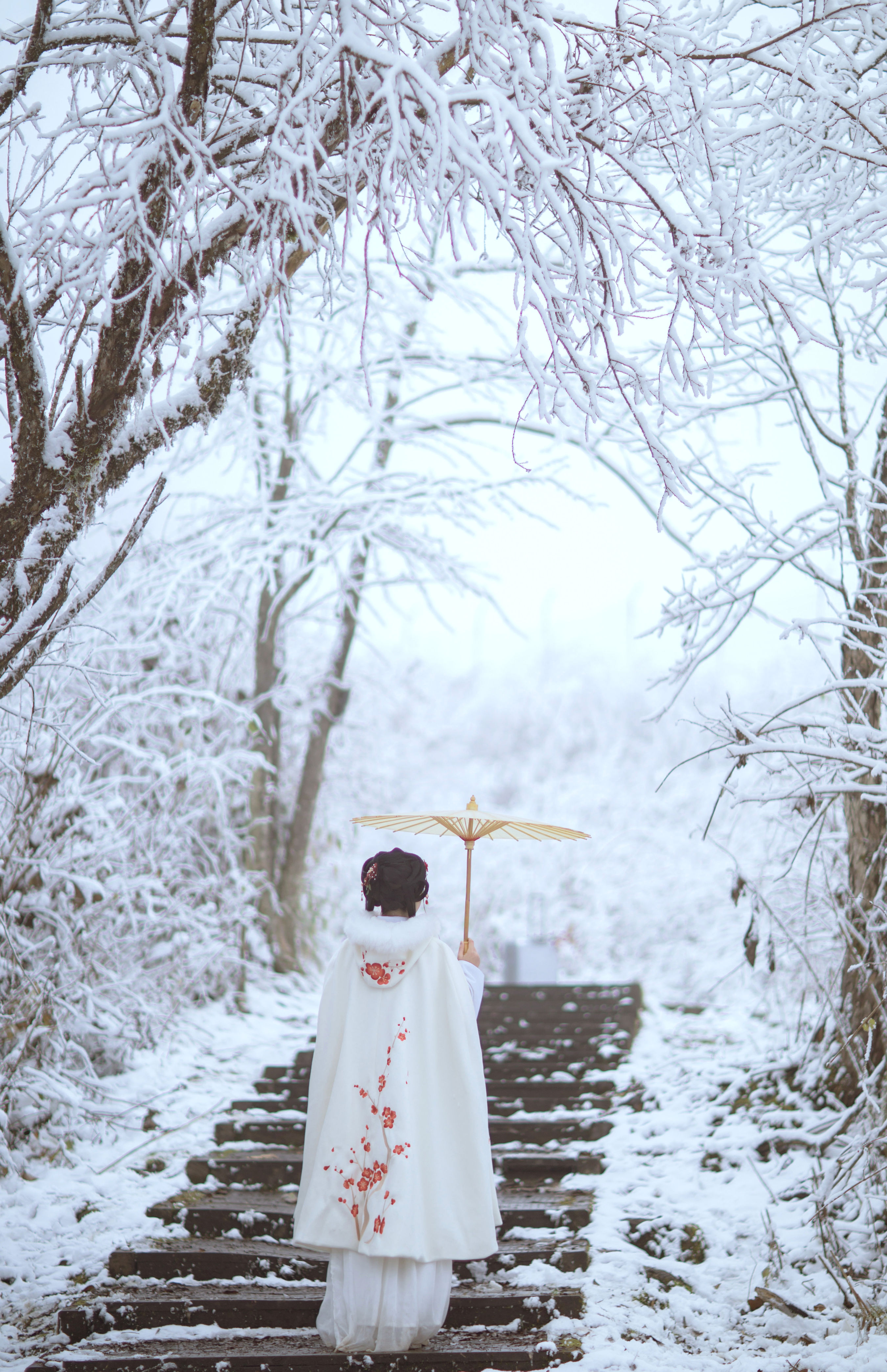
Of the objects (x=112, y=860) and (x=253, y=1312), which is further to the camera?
(x=112, y=860)

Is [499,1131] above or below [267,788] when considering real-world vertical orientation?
below

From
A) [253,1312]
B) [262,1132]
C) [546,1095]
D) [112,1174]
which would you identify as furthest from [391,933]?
[546,1095]

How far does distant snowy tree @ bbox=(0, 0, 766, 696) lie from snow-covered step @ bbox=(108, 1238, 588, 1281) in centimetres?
218

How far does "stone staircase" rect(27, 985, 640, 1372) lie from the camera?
10.3 feet

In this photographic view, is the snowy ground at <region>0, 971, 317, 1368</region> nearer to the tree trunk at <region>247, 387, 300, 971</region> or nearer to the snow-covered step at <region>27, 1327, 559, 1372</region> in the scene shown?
the snow-covered step at <region>27, 1327, 559, 1372</region>

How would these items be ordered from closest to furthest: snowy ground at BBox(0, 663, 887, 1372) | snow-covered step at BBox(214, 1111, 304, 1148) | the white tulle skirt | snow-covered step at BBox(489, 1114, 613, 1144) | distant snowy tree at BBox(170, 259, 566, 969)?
the white tulle skirt
snowy ground at BBox(0, 663, 887, 1372)
snow-covered step at BBox(489, 1114, 613, 1144)
snow-covered step at BBox(214, 1111, 304, 1148)
distant snowy tree at BBox(170, 259, 566, 969)

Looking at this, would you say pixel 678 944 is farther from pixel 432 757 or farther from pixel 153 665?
pixel 153 665

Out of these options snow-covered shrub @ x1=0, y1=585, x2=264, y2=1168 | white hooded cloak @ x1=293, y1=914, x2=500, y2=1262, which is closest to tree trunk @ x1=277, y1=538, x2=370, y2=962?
snow-covered shrub @ x1=0, y1=585, x2=264, y2=1168

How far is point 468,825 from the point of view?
12.5ft

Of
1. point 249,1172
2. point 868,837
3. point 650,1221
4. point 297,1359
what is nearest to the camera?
point 297,1359

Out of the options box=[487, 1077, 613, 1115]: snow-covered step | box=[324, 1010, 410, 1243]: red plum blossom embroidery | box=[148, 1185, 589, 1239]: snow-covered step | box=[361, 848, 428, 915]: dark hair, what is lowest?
box=[148, 1185, 589, 1239]: snow-covered step

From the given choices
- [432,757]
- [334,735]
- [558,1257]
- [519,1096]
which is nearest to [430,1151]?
[558,1257]

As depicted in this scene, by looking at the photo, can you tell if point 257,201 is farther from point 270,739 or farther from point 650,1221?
point 270,739

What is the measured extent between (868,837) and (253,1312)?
9.47ft
